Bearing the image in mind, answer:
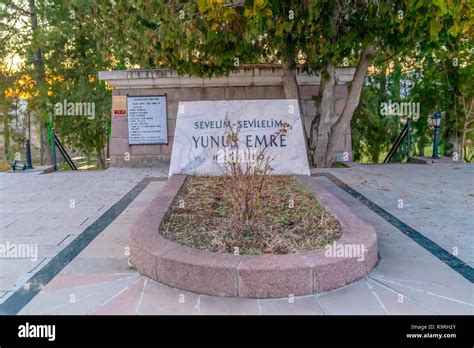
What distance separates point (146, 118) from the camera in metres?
8.40

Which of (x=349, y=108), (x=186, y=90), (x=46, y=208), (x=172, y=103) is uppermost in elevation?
(x=186, y=90)

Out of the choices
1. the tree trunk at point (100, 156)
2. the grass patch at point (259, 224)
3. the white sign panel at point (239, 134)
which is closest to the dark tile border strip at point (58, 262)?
the grass patch at point (259, 224)

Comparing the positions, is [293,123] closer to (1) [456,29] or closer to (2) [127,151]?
(1) [456,29]

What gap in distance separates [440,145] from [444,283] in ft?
28.7

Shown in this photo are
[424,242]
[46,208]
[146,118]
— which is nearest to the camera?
[424,242]

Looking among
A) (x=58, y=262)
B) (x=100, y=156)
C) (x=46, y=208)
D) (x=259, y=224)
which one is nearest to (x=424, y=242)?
(x=259, y=224)

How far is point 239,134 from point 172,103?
116 inches

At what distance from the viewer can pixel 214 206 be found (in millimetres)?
4285

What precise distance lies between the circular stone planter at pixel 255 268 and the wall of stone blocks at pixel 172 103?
18.3ft

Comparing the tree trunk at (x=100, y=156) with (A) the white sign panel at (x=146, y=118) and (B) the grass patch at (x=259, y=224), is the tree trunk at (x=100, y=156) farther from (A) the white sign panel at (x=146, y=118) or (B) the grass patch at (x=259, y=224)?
(B) the grass patch at (x=259, y=224)

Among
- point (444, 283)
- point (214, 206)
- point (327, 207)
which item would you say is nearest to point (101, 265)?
point (214, 206)

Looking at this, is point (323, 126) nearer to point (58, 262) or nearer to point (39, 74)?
point (58, 262)

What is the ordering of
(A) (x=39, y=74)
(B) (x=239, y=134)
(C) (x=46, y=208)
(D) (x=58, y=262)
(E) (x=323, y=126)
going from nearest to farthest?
(D) (x=58, y=262) < (C) (x=46, y=208) < (B) (x=239, y=134) < (E) (x=323, y=126) < (A) (x=39, y=74)
